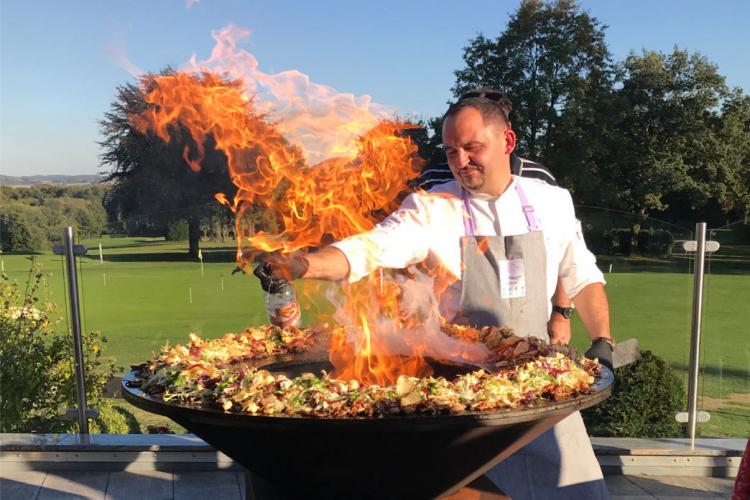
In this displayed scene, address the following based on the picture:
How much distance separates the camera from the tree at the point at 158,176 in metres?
5.12

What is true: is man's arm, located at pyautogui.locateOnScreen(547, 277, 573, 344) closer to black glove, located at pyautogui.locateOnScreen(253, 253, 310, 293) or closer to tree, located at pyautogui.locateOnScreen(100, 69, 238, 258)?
black glove, located at pyautogui.locateOnScreen(253, 253, 310, 293)

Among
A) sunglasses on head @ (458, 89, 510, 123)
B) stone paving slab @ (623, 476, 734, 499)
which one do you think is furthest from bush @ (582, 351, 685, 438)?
sunglasses on head @ (458, 89, 510, 123)

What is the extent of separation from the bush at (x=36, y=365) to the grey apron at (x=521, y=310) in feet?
10.4

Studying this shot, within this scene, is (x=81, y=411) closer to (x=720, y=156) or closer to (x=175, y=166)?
(x=175, y=166)

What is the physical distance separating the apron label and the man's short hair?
0.55 metres

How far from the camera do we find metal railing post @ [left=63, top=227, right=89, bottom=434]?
3.95 m

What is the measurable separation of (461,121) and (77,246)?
9.63 feet

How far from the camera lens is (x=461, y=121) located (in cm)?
230

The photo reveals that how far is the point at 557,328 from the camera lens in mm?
2699

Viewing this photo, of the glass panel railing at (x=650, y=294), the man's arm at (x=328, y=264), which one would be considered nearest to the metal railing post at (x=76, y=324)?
the man's arm at (x=328, y=264)

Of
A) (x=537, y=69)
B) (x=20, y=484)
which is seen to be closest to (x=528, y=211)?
(x=20, y=484)

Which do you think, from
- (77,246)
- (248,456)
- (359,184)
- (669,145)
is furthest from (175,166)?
(669,145)

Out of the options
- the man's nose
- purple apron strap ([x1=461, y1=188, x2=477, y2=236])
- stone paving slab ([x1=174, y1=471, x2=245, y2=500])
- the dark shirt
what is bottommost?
stone paving slab ([x1=174, y1=471, x2=245, y2=500])

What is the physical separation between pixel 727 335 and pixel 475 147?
3263mm
